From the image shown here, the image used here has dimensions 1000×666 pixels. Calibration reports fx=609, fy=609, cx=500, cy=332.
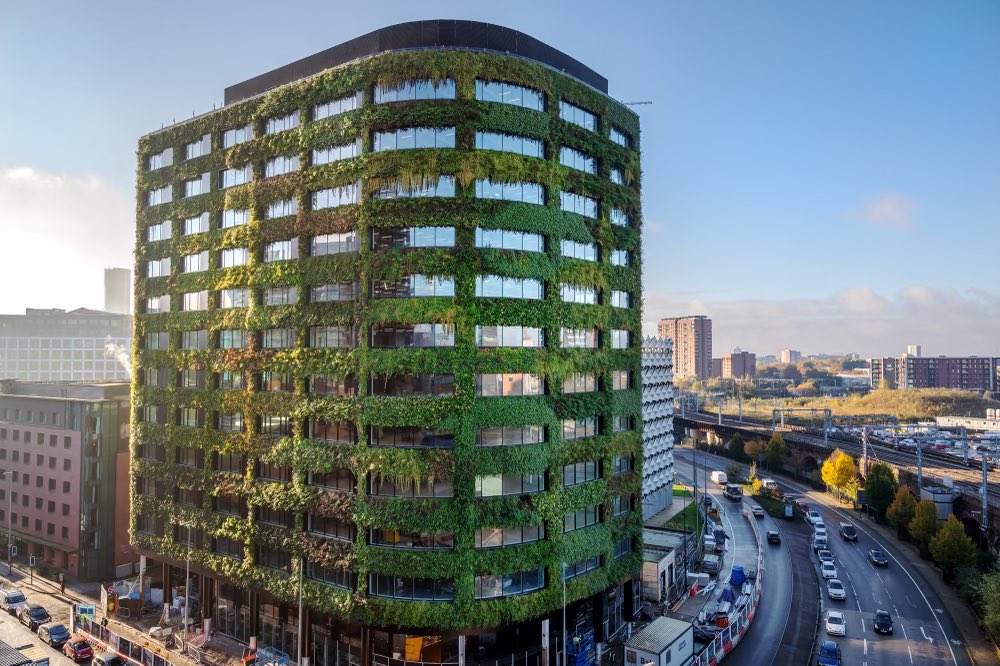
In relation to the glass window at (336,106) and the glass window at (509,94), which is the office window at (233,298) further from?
the glass window at (509,94)

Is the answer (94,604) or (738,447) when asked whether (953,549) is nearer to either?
(738,447)

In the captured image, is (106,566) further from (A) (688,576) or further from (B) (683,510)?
(B) (683,510)

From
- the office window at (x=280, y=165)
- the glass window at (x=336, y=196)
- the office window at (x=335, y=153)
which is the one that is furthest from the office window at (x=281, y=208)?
the office window at (x=335, y=153)

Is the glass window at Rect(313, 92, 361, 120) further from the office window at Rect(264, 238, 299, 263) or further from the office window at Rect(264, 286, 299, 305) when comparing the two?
the office window at Rect(264, 286, 299, 305)

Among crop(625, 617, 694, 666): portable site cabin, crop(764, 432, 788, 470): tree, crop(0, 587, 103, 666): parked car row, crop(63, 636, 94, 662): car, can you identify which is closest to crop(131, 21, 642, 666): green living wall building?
crop(625, 617, 694, 666): portable site cabin

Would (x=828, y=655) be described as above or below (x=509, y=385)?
below

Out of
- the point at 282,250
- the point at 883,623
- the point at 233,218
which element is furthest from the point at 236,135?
the point at 883,623

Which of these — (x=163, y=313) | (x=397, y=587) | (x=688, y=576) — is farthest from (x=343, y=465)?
(x=688, y=576)

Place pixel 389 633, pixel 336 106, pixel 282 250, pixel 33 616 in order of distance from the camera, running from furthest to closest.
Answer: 1. pixel 33 616
2. pixel 282 250
3. pixel 336 106
4. pixel 389 633
